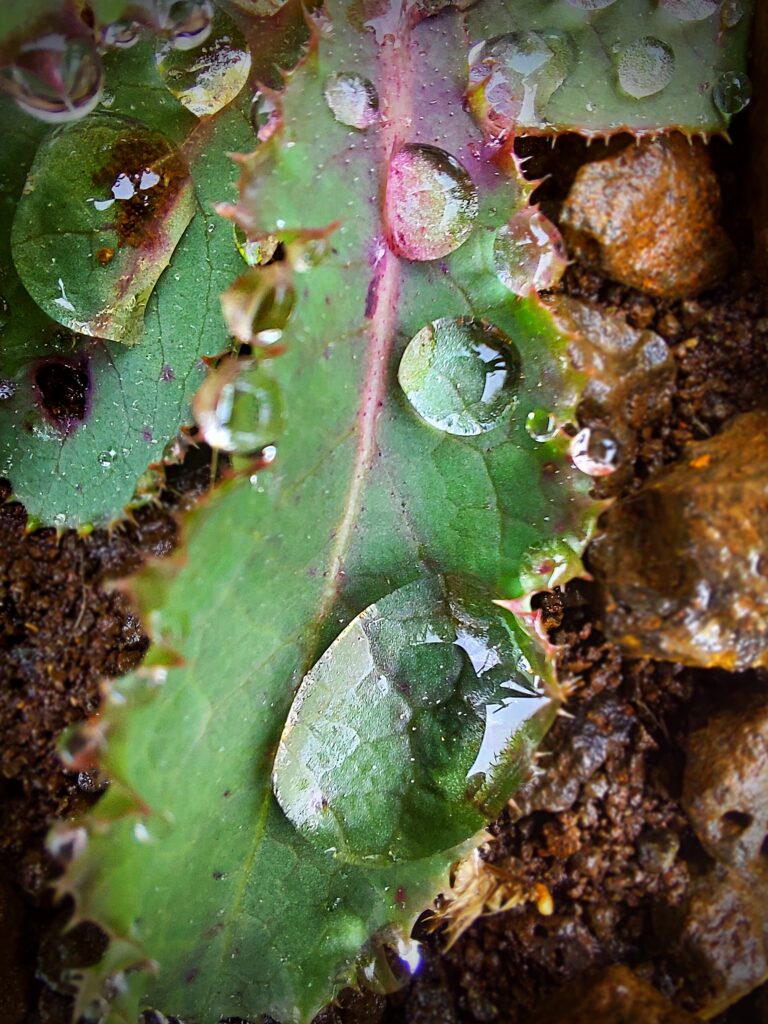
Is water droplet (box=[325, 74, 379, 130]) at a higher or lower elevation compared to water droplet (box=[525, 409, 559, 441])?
higher

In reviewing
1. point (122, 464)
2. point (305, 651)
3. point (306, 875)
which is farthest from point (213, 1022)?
point (122, 464)

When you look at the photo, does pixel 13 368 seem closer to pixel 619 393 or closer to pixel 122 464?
pixel 122 464

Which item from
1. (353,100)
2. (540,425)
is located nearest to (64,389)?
(353,100)

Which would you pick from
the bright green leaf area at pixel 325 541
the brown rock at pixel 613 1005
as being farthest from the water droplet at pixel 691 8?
the brown rock at pixel 613 1005

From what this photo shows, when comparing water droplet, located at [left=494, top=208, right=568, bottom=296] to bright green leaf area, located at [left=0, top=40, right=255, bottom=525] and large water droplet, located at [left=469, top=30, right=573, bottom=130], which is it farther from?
bright green leaf area, located at [left=0, top=40, right=255, bottom=525]

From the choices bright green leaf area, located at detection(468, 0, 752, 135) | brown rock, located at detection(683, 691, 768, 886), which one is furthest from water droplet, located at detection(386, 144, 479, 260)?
brown rock, located at detection(683, 691, 768, 886)
